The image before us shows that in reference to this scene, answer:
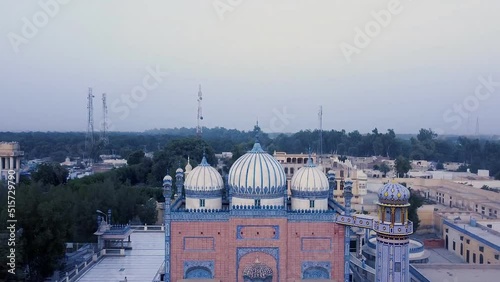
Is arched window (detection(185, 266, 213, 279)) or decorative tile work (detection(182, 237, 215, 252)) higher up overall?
decorative tile work (detection(182, 237, 215, 252))

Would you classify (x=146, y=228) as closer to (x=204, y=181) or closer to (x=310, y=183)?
(x=204, y=181)

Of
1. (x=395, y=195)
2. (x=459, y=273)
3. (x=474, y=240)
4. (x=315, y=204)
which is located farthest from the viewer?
(x=474, y=240)

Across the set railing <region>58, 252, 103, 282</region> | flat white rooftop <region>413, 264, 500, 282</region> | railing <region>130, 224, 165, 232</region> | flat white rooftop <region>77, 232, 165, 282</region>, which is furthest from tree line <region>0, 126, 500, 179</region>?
flat white rooftop <region>413, 264, 500, 282</region>

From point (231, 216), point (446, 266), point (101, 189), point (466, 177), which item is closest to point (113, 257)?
point (101, 189)

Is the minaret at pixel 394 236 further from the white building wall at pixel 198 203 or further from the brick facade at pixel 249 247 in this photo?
the white building wall at pixel 198 203

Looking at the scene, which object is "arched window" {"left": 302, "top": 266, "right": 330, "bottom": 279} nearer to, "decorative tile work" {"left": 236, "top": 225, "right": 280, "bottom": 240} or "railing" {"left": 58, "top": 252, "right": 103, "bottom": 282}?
"decorative tile work" {"left": 236, "top": 225, "right": 280, "bottom": 240}

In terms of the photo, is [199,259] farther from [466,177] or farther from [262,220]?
[466,177]

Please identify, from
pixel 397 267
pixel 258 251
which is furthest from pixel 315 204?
pixel 397 267
